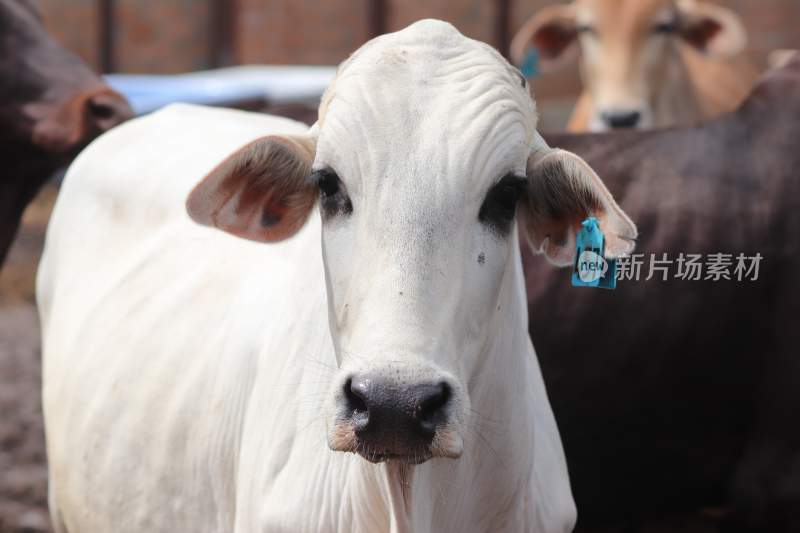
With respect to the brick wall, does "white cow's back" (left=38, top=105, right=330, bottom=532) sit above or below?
above

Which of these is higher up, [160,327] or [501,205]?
[501,205]

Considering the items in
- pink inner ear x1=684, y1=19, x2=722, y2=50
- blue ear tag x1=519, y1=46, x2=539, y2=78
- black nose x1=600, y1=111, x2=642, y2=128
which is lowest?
blue ear tag x1=519, y1=46, x2=539, y2=78

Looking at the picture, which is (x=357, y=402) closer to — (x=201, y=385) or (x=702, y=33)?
(x=201, y=385)

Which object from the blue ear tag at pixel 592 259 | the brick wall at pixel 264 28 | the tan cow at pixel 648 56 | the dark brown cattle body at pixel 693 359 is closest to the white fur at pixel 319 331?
the blue ear tag at pixel 592 259

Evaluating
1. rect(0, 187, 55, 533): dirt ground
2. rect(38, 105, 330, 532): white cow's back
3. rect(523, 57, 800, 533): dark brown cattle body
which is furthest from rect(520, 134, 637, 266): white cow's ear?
rect(0, 187, 55, 533): dirt ground

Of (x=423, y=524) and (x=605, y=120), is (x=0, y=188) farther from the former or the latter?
(x=423, y=524)

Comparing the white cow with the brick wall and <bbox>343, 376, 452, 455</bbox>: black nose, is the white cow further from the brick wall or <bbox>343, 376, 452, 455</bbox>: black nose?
the brick wall

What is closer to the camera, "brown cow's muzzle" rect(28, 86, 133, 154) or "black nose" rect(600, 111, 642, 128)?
"brown cow's muzzle" rect(28, 86, 133, 154)

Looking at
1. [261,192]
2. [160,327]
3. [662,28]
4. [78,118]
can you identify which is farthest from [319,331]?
[662,28]

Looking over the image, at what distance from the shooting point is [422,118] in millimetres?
2371

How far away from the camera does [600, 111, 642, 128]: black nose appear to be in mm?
5886

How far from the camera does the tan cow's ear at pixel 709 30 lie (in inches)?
243

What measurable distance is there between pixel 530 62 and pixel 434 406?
4568 millimetres

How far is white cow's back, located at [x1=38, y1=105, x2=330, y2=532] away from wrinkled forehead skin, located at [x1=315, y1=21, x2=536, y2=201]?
460mm
